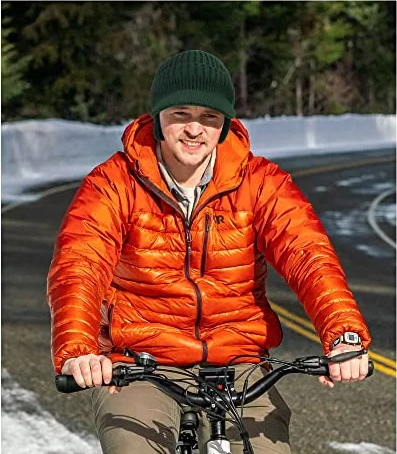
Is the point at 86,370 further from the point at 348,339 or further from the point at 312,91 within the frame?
the point at 312,91

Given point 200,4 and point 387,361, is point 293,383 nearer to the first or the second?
point 387,361

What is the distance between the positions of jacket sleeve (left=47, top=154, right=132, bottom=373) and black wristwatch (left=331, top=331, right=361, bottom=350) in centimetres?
83

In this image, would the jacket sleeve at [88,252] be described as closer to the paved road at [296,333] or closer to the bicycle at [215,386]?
the bicycle at [215,386]

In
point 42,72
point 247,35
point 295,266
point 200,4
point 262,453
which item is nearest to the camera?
point 262,453

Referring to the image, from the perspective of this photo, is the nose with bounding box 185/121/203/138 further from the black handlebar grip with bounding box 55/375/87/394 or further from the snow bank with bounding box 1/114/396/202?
the snow bank with bounding box 1/114/396/202

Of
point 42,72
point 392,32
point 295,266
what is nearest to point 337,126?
point 42,72

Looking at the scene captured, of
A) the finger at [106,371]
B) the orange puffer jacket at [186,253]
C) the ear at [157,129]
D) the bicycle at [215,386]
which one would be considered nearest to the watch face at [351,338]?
the bicycle at [215,386]

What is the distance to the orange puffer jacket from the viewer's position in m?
4.11

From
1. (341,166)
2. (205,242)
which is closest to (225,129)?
(205,242)

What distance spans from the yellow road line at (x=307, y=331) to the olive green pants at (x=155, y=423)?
5.48m

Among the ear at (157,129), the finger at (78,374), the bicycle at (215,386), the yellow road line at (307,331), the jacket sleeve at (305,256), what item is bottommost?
the yellow road line at (307,331)

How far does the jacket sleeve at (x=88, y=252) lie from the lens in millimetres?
3857

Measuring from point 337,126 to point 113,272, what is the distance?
44702mm

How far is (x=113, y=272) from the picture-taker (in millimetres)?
4184
